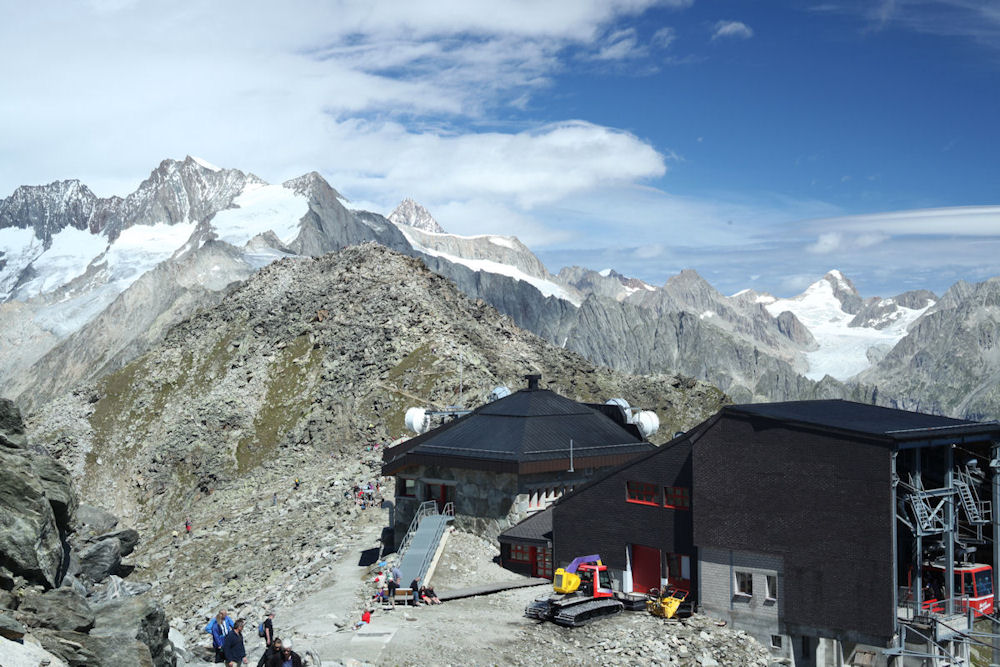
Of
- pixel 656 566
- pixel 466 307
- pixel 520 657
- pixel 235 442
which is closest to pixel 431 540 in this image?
pixel 656 566

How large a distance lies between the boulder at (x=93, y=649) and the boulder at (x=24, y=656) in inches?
26.2

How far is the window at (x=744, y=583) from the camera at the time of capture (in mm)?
37375

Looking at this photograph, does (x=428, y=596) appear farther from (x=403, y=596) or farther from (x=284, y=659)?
(x=284, y=659)

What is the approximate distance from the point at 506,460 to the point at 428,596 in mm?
9587

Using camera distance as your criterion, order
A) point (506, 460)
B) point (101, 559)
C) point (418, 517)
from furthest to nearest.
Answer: point (101, 559) < point (418, 517) < point (506, 460)

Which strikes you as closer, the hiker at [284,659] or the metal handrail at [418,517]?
the hiker at [284,659]

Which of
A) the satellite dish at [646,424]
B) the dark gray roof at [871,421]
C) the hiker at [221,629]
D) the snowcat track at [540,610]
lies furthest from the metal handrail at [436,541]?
the dark gray roof at [871,421]

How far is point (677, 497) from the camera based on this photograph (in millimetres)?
40500

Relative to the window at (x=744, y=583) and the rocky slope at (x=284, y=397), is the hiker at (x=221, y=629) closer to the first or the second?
the window at (x=744, y=583)

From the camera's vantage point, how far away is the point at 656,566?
136 feet

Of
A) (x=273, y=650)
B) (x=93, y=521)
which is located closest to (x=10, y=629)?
(x=273, y=650)

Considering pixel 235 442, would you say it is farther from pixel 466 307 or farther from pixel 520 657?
pixel 520 657

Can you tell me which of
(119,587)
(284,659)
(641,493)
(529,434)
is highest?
(529,434)

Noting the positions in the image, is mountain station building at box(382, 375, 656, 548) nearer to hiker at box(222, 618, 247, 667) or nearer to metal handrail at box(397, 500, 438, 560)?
metal handrail at box(397, 500, 438, 560)
